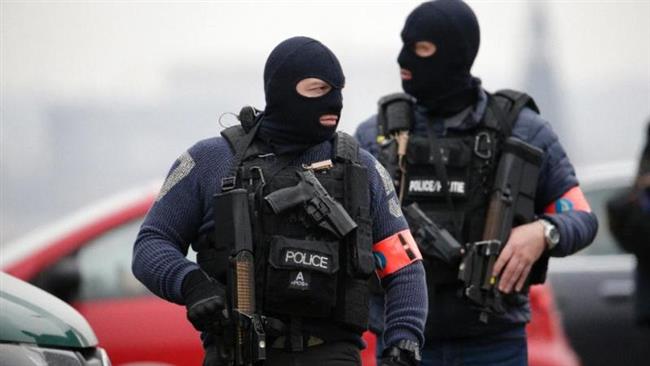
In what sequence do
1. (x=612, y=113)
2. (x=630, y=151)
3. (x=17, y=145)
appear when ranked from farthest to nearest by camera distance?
(x=612, y=113), (x=630, y=151), (x=17, y=145)

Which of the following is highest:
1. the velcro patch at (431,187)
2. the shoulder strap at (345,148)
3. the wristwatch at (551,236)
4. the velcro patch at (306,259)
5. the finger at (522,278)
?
the shoulder strap at (345,148)

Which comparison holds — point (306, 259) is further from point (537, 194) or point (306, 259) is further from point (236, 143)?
point (537, 194)

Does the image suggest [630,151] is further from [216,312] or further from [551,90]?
[216,312]

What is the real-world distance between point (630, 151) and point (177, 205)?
65.5m

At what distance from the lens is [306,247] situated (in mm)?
4387

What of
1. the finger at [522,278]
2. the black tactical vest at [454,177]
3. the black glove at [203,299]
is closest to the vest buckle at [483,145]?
the black tactical vest at [454,177]

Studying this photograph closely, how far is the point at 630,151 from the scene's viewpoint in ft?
225

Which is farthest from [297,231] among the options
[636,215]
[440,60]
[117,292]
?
[117,292]

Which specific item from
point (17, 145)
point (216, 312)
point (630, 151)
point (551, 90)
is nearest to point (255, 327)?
point (216, 312)

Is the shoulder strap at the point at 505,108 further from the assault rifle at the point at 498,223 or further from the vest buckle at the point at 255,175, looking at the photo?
the vest buckle at the point at 255,175

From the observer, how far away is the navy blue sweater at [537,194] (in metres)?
5.36

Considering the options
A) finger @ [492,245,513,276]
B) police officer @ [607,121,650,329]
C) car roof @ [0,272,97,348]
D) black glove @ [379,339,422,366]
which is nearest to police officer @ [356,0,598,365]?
finger @ [492,245,513,276]

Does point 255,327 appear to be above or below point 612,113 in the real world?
above

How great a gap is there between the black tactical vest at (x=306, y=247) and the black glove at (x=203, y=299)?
110mm
